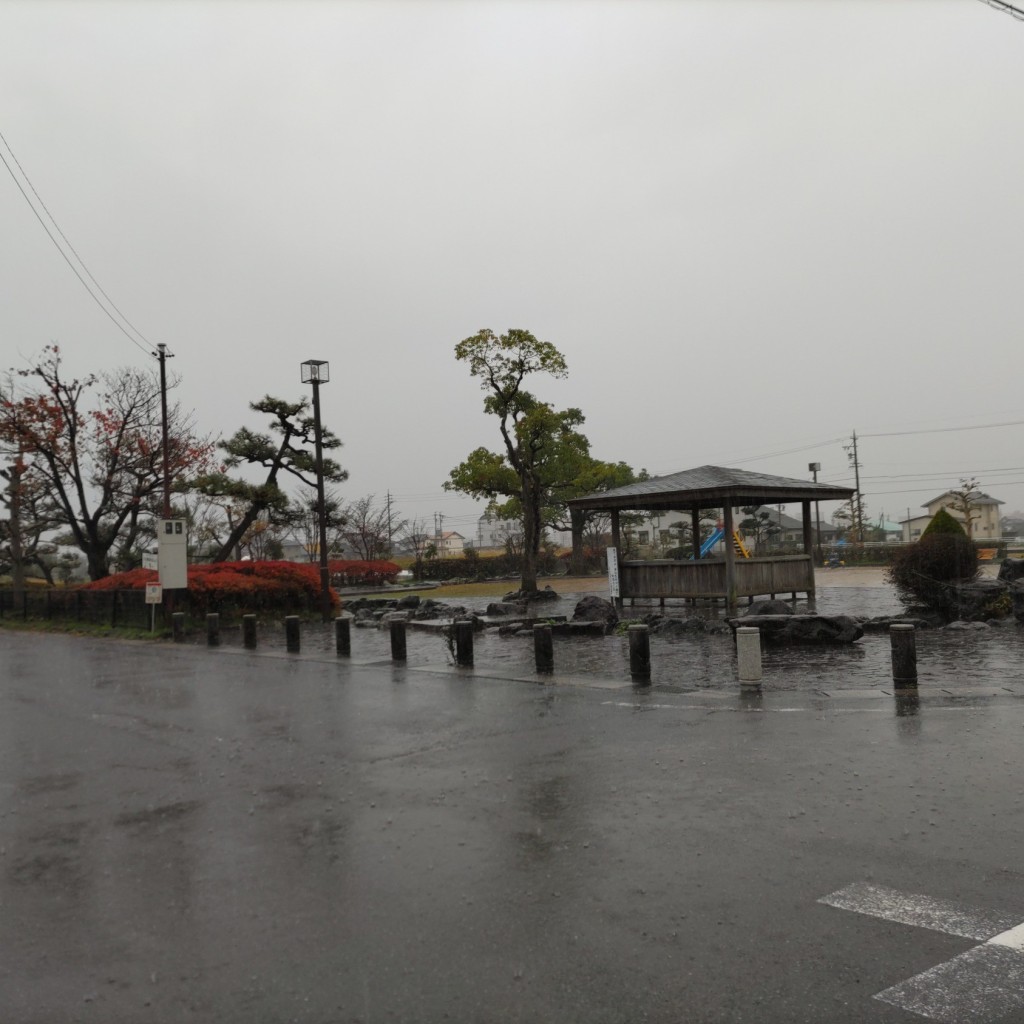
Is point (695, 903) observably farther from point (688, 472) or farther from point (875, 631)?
point (688, 472)

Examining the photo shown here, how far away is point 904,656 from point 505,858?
6.25m

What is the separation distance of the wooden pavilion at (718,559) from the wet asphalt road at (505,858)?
10771mm

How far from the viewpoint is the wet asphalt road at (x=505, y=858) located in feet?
10.7

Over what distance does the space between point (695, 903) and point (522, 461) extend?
2415 centimetres

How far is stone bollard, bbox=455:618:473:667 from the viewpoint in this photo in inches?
483

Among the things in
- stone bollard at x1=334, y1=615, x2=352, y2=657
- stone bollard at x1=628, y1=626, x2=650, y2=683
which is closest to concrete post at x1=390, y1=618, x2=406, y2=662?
stone bollard at x1=334, y1=615, x2=352, y2=657

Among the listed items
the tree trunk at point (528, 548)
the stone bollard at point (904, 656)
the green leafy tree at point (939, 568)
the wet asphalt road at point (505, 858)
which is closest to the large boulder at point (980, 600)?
the green leafy tree at point (939, 568)

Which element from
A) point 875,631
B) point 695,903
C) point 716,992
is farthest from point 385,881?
point 875,631

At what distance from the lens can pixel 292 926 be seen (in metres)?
3.85

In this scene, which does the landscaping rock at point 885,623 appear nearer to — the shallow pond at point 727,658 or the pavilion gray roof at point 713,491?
the shallow pond at point 727,658

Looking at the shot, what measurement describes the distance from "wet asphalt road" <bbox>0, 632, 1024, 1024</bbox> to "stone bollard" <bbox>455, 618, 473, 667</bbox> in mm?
3325

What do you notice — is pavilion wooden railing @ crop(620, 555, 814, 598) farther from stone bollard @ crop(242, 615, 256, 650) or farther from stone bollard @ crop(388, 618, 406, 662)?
stone bollard @ crop(242, 615, 256, 650)

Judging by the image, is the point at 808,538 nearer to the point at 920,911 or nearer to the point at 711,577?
the point at 711,577

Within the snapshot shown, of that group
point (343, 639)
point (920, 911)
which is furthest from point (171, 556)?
point (920, 911)
